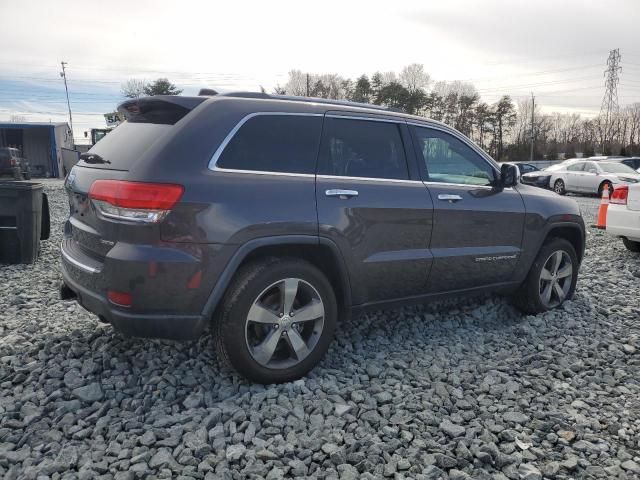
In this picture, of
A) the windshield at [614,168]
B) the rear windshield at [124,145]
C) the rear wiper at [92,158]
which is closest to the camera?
the rear windshield at [124,145]

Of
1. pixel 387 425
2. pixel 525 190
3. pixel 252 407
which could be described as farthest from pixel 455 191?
pixel 252 407

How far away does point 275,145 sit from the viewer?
3.40 m

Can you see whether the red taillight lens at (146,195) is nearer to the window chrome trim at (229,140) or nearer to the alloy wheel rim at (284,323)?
the window chrome trim at (229,140)

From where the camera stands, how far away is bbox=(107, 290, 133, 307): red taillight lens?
9.64 ft

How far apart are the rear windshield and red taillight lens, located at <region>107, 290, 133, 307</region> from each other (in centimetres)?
73

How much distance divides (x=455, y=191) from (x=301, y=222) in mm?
1521

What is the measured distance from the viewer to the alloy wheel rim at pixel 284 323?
329 cm

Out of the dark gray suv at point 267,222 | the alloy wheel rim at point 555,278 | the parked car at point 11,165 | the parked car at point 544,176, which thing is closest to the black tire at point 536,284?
the alloy wheel rim at point 555,278

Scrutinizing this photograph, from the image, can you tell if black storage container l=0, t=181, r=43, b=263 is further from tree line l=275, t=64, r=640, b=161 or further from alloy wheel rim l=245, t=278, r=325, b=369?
tree line l=275, t=64, r=640, b=161

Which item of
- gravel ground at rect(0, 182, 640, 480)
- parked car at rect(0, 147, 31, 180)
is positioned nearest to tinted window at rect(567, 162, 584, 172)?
gravel ground at rect(0, 182, 640, 480)

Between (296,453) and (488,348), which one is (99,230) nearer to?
(296,453)

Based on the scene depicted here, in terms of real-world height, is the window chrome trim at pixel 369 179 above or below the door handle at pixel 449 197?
above

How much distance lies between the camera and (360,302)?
375cm

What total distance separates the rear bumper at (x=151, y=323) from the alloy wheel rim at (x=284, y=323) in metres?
0.33
